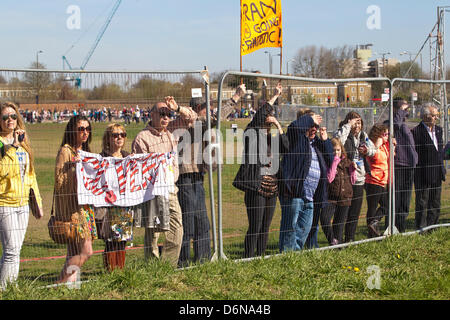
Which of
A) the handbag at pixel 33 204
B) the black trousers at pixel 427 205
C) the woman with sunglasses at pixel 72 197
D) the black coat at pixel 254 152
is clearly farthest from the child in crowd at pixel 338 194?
the handbag at pixel 33 204

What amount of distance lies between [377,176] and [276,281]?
9.65 ft

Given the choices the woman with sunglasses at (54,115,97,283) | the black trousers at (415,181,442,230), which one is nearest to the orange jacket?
the black trousers at (415,181,442,230)

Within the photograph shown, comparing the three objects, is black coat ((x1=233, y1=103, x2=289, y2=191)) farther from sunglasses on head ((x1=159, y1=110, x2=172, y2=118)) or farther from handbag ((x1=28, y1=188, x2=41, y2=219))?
handbag ((x1=28, y1=188, x2=41, y2=219))

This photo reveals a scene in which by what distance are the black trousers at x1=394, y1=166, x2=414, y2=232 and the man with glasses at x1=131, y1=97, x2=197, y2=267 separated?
11.3ft

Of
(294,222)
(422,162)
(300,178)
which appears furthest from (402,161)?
(294,222)

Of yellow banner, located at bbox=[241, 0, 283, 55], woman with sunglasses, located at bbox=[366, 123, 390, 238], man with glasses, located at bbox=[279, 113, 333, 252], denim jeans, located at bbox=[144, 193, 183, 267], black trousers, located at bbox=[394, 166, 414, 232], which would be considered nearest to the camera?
denim jeans, located at bbox=[144, 193, 183, 267]

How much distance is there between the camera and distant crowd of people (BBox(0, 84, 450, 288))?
5180 mm

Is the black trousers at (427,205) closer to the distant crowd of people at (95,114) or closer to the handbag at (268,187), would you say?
the handbag at (268,187)

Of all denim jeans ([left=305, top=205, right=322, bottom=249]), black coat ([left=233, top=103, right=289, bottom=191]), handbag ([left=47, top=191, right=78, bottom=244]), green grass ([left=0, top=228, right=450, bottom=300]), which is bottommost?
green grass ([left=0, top=228, right=450, bottom=300])

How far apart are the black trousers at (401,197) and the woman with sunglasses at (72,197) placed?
14.9ft

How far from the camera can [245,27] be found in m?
7.52

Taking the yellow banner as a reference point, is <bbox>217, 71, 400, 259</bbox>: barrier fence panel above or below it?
below
